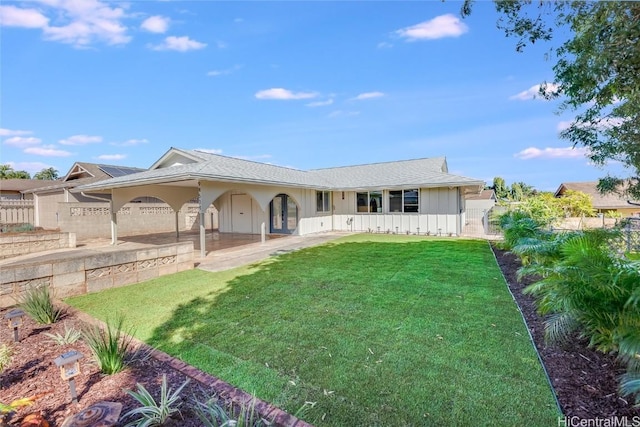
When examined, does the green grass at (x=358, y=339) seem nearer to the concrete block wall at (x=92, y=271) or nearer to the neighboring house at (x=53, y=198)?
the concrete block wall at (x=92, y=271)

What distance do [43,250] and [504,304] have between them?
1500cm

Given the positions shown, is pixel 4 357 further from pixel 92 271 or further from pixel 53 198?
pixel 53 198

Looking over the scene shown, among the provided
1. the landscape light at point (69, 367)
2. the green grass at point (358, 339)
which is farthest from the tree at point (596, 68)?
the landscape light at point (69, 367)

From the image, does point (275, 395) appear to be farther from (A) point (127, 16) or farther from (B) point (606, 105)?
(A) point (127, 16)

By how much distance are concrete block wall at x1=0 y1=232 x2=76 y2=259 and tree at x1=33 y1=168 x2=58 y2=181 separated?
47194 millimetres

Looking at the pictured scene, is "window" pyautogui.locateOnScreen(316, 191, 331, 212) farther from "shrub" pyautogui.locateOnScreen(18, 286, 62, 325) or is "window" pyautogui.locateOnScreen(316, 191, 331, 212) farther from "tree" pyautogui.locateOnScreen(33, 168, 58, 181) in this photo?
"tree" pyautogui.locateOnScreen(33, 168, 58, 181)

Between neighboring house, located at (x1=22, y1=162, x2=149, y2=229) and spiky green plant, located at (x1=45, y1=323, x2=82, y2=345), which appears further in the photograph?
neighboring house, located at (x1=22, y1=162, x2=149, y2=229)

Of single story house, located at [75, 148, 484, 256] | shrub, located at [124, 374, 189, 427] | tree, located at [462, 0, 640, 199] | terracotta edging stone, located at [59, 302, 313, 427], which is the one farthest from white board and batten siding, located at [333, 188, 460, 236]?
shrub, located at [124, 374, 189, 427]

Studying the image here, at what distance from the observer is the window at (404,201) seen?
16016 millimetres

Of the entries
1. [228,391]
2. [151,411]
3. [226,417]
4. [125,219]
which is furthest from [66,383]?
[125,219]

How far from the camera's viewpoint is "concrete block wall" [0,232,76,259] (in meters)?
10.3

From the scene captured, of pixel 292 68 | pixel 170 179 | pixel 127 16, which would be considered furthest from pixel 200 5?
pixel 292 68

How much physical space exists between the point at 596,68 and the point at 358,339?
21.1 ft

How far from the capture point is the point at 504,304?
5160 millimetres
